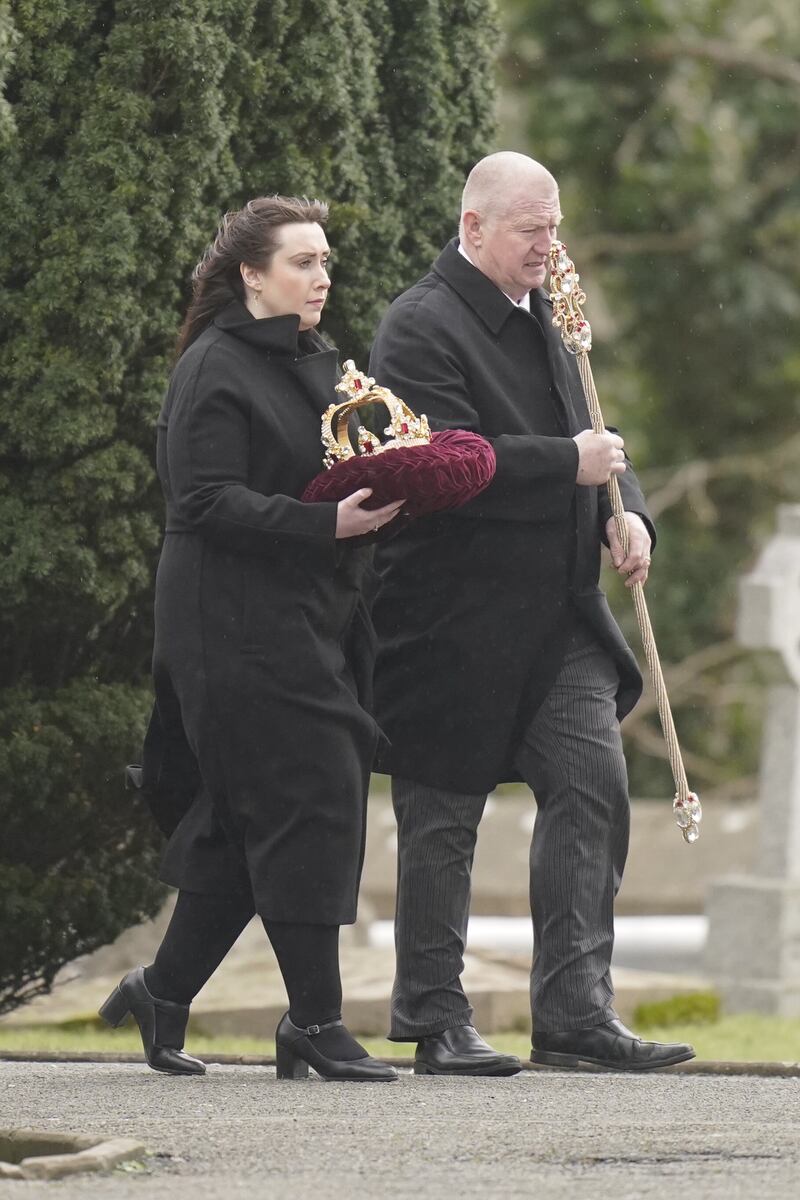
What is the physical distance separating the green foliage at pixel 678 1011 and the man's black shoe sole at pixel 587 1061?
444cm

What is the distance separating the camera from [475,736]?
5660 mm

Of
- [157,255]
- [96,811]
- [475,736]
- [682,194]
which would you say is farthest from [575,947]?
[682,194]

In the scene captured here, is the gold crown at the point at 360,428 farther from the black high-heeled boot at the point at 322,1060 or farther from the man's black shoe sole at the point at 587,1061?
the man's black shoe sole at the point at 587,1061

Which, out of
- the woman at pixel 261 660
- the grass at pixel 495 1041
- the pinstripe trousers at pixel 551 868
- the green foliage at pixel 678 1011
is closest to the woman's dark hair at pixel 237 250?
the woman at pixel 261 660

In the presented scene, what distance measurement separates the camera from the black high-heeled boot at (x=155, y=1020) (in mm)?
5375

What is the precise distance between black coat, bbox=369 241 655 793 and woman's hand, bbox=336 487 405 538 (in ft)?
1.56

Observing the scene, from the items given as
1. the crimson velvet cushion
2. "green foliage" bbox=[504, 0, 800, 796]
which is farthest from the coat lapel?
"green foliage" bbox=[504, 0, 800, 796]

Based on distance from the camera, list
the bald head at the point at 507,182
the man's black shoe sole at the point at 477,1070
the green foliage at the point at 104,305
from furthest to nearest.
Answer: the green foliage at the point at 104,305 → the bald head at the point at 507,182 → the man's black shoe sole at the point at 477,1070

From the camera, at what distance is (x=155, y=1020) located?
5.37m

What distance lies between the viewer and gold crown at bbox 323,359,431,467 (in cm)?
521

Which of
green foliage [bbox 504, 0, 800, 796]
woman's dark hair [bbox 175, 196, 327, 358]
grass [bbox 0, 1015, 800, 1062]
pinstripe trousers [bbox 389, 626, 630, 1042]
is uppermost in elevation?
green foliage [bbox 504, 0, 800, 796]

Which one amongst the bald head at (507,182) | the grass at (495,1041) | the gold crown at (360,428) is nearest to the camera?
the gold crown at (360,428)

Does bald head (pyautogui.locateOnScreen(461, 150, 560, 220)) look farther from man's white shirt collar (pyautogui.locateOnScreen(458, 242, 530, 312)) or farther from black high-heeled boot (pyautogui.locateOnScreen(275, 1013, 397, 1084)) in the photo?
black high-heeled boot (pyautogui.locateOnScreen(275, 1013, 397, 1084))

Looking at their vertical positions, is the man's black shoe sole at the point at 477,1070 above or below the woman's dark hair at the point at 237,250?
below
